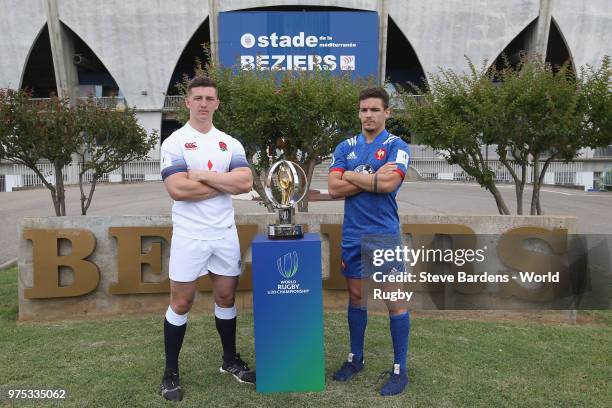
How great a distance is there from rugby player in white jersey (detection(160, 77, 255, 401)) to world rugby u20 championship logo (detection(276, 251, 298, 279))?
0.37 metres

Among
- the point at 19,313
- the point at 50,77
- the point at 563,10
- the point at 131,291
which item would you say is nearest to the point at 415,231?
the point at 131,291

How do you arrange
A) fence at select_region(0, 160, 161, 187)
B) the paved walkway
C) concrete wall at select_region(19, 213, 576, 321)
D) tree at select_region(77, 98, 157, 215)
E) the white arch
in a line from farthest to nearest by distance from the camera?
the white arch < fence at select_region(0, 160, 161, 187) < the paved walkway < tree at select_region(77, 98, 157, 215) < concrete wall at select_region(19, 213, 576, 321)

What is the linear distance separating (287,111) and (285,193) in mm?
2645

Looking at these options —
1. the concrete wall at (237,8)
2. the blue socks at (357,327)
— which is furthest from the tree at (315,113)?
the concrete wall at (237,8)

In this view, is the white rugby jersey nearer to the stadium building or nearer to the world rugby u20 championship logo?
the world rugby u20 championship logo

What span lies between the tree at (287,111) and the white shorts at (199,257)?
95.9 inches

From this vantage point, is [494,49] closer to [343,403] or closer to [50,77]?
[343,403]

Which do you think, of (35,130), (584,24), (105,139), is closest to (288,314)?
(35,130)

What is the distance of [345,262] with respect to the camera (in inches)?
134

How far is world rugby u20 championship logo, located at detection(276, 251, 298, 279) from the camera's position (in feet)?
10.2

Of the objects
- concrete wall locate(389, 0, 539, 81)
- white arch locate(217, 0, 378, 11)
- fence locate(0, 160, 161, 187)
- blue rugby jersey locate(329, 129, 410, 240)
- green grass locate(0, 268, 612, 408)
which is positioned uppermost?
white arch locate(217, 0, 378, 11)

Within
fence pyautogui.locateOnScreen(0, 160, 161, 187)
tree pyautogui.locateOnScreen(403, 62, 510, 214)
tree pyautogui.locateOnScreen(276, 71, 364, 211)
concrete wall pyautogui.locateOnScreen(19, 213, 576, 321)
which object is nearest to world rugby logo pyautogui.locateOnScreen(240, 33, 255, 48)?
fence pyautogui.locateOnScreen(0, 160, 161, 187)

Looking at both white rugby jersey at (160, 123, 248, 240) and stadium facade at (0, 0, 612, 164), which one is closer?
white rugby jersey at (160, 123, 248, 240)

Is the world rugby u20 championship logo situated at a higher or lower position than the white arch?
lower
